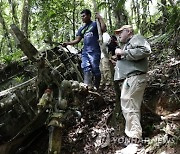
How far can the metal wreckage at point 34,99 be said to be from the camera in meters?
4.40

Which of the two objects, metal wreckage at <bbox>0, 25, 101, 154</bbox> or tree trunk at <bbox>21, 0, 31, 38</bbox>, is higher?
tree trunk at <bbox>21, 0, 31, 38</bbox>

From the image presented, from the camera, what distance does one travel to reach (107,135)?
17.8ft

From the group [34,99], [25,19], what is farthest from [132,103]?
[25,19]

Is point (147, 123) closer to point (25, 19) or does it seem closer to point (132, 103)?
point (132, 103)

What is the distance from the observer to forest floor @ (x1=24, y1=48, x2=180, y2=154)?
15.2 feet

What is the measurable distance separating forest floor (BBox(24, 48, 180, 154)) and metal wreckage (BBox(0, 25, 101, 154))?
0.67 m

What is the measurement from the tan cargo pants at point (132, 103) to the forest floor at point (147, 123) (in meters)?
0.27

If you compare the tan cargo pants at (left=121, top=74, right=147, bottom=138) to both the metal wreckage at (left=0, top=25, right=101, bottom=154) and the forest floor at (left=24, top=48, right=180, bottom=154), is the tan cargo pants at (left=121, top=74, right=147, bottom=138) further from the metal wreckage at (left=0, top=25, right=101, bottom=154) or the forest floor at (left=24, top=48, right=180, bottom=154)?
the metal wreckage at (left=0, top=25, right=101, bottom=154)

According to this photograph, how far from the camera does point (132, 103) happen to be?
4707 mm

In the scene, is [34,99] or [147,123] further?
[34,99]

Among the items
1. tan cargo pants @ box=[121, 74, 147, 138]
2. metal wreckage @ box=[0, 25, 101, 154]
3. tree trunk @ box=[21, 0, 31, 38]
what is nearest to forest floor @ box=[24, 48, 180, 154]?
tan cargo pants @ box=[121, 74, 147, 138]

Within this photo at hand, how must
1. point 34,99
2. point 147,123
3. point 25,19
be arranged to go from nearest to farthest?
point 147,123 < point 34,99 < point 25,19

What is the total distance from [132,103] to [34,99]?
1.94 metres

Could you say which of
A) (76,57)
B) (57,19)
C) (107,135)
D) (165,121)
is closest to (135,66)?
(165,121)
